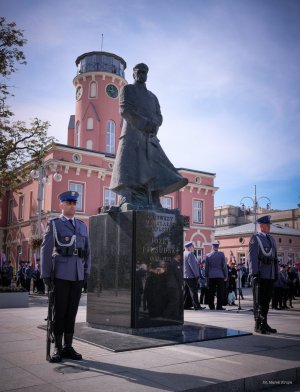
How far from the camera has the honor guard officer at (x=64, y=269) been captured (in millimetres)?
4957

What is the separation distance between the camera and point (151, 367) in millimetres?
4320

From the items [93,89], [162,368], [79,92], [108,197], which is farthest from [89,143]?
[162,368]

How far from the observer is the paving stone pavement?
373cm

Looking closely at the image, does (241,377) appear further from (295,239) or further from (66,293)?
(295,239)

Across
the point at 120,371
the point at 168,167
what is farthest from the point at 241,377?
the point at 168,167

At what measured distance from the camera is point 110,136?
39000 millimetres

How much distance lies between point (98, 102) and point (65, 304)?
3529cm

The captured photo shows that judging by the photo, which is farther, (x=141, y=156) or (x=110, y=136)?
(x=110, y=136)

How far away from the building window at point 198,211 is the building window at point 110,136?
9.66 m

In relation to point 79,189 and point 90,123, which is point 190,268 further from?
point 90,123

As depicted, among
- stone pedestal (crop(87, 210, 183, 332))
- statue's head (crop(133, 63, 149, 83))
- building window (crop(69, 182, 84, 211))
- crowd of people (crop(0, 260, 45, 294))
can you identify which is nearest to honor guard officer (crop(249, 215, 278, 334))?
stone pedestal (crop(87, 210, 183, 332))

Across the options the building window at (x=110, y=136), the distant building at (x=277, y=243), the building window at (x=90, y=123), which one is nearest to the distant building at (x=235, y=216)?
the distant building at (x=277, y=243)

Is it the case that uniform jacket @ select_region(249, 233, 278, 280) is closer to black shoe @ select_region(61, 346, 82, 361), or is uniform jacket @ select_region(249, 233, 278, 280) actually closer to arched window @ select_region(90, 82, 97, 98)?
black shoe @ select_region(61, 346, 82, 361)

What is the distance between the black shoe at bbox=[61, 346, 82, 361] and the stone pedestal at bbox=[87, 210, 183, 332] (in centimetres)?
155
